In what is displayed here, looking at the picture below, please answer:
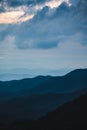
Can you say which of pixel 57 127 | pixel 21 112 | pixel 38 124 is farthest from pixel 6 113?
pixel 57 127

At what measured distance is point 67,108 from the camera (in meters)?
123

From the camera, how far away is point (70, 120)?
101 m

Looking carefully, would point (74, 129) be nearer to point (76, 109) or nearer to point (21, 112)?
point (76, 109)

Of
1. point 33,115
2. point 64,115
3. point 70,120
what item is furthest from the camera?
point 33,115

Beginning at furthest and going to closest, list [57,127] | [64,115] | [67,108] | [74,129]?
1. [67,108]
2. [64,115]
3. [57,127]
4. [74,129]

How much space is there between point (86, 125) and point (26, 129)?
2415 centimetres

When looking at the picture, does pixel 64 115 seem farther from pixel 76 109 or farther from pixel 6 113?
pixel 6 113

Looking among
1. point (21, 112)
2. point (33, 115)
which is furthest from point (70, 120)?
point (21, 112)

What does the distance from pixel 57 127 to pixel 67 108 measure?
95.7ft

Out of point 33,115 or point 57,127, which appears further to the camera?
point 33,115

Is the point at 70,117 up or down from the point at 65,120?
up

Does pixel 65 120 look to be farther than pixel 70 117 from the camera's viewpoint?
No

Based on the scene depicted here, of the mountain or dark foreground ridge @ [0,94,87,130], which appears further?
dark foreground ridge @ [0,94,87,130]

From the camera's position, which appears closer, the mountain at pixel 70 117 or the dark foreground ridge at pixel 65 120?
the mountain at pixel 70 117
